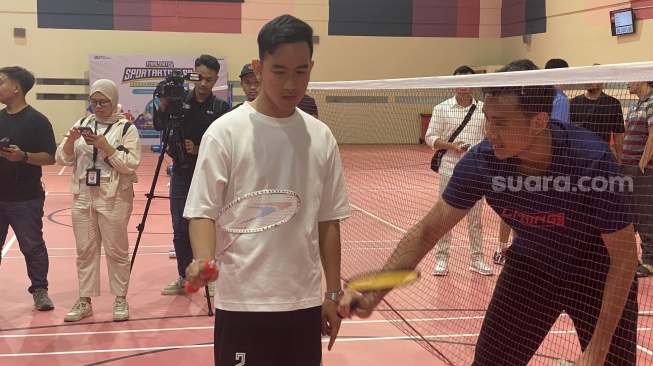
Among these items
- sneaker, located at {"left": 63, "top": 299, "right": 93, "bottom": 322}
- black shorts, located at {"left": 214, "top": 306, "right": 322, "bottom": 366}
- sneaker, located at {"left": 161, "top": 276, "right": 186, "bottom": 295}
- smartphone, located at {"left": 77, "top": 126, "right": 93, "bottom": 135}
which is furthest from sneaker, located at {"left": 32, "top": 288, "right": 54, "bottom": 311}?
black shorts, located at {"left": 214, "top": 306, "right": 322, "bottom": 366}

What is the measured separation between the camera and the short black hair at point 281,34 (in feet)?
8.29

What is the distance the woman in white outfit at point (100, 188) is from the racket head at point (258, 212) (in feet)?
→ 10.8

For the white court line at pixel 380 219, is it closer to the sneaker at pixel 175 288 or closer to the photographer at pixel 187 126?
the sneaker at pixel 175 288

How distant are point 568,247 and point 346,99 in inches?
718

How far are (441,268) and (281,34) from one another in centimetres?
492

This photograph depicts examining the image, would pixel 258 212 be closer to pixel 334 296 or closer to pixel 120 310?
pixel 334 296

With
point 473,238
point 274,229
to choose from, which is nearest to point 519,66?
point 274,229

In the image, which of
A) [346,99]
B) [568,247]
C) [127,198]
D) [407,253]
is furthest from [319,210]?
[346,99]

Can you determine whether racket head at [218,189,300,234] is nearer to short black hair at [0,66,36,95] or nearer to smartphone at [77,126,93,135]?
smartphone at [77,126,93,135]

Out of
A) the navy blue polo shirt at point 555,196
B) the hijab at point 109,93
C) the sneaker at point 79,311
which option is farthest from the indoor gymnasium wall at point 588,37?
the navy blue polo shirt at point 555,196

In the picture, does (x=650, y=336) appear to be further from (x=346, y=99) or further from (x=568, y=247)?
(x=346, y=99)

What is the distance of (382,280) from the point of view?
3014mm

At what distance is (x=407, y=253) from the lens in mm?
3146

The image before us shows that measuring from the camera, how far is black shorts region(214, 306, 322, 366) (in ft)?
8.45
